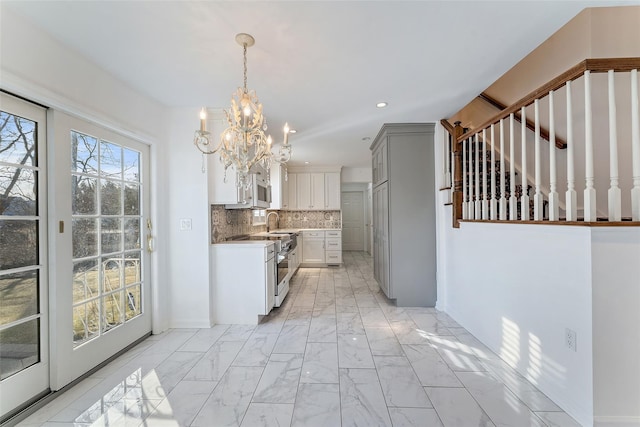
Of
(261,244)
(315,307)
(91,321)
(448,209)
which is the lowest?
(315,307)

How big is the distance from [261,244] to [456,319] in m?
2.40

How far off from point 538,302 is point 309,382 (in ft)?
5.64

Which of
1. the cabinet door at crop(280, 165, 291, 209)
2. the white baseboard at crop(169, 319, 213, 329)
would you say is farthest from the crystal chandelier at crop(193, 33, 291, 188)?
the cabinet door at crop(280, 165, 291, 209)

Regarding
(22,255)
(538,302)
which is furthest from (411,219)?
(22,255)

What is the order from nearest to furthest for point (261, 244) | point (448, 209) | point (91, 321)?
point (91, 321), point (261, 244), point (448, 209)

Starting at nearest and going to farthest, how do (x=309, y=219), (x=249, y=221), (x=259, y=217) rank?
(x=249, y=221)
(x=259, y=217)
(x=309, y=219)

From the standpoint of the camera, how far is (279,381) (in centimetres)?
189

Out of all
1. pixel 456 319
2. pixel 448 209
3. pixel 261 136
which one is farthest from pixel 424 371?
pixel 261 136

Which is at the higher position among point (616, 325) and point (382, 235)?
point (382, 235)

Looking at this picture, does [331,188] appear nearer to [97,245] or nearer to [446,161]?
[446,161]

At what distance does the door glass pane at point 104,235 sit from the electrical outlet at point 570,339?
3.38 metres

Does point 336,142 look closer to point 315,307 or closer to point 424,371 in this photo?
point 315,307

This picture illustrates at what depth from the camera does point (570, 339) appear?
1.57 meters

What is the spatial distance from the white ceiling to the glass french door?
25.8 inches
